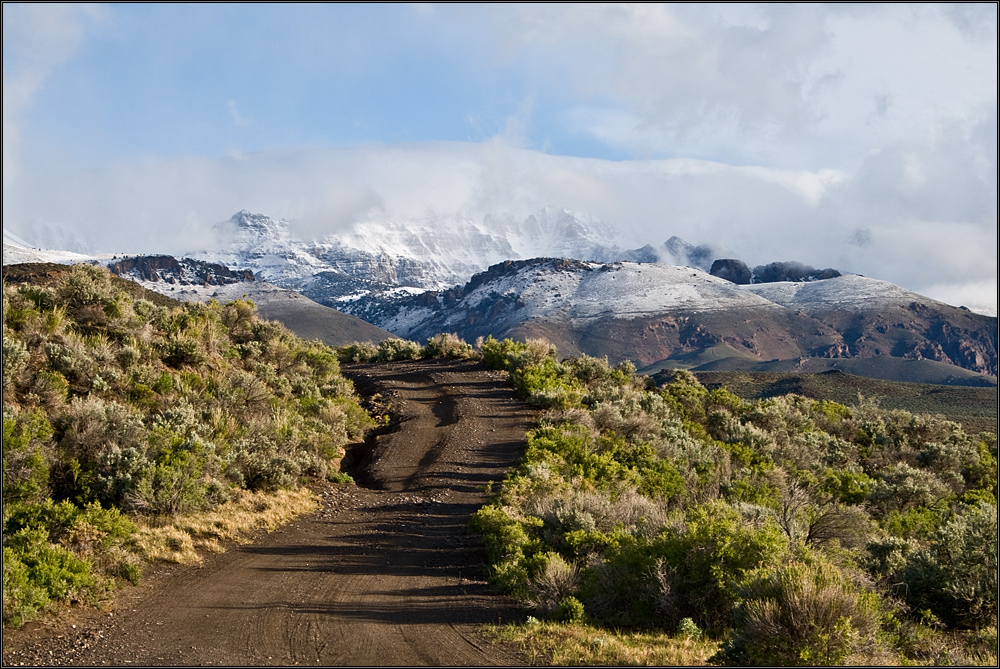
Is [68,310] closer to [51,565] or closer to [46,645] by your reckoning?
[51,565]

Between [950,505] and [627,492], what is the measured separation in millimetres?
9362

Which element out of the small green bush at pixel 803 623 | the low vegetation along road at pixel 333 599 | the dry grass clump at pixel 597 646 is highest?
the small green bush at pixel 803 623

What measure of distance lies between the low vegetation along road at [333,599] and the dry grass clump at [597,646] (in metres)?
0.31

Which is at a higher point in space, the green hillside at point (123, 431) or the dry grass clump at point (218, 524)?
the green hillside at point (123, 431)

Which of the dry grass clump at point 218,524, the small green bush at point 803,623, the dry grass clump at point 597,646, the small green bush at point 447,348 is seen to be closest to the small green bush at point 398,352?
the small green bush at point 447,348

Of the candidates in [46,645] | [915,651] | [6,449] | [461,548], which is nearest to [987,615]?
[915,651]

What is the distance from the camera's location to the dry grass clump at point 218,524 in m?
9.19

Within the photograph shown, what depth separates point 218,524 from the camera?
1036cm

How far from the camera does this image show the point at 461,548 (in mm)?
10469

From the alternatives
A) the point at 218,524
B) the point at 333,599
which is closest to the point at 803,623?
the point at 333,599

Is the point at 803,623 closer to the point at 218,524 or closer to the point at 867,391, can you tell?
the point at 218,524

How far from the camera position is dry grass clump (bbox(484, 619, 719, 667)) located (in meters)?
6.51

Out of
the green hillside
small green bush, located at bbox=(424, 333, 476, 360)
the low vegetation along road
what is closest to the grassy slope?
small green bush, located at bbox=(424, 333, 476, 360)

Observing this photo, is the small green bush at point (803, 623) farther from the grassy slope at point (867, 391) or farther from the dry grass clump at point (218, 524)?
the grassy slope at point (867, 391)
